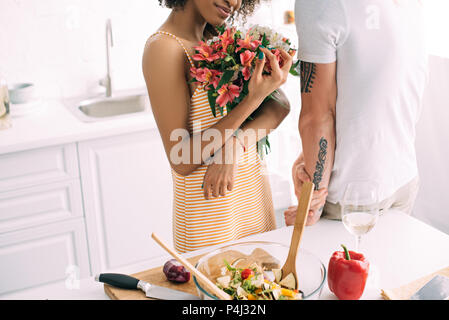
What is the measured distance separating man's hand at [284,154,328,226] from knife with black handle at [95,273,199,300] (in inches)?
17.6

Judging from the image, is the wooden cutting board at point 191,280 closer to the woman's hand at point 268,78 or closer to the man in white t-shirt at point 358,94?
the man in white t-shirt at point 358,94

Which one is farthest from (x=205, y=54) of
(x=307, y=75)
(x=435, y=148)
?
(x=435, y=148)

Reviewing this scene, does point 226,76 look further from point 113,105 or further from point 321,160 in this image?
point 113,105

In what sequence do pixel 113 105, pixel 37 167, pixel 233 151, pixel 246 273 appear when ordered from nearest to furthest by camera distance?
pixel 246 273, pixel 233 151, pixel 37 167, pixel 113 105

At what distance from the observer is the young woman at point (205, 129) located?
4.46 ft

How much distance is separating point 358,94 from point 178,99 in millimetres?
467

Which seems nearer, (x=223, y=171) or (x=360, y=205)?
(x=360, y=205)

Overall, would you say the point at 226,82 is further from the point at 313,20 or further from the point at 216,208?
the point at 216,208

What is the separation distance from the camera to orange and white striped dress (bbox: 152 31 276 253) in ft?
4.82

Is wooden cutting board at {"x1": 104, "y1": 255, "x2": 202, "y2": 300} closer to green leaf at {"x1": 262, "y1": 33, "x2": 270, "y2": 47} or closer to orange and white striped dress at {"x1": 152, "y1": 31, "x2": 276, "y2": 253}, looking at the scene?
orange and white striped dress at {"x1": 152, "y1": 31, "x2": 276, "y2": 253}

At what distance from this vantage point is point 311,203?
53.6 inches

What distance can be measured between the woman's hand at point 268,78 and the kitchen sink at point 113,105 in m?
1.54

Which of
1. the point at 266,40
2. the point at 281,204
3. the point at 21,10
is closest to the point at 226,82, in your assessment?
the point at 266,40

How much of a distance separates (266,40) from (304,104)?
203mm
